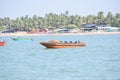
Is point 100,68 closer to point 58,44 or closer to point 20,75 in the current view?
point 20,75

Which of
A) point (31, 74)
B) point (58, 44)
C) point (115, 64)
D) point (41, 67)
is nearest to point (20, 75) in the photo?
point (31, 74)

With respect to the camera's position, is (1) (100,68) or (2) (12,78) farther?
(1) (100,68)

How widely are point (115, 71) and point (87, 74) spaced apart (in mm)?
3608

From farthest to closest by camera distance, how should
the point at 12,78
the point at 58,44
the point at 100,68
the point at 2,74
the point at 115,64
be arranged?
the point at 58,44, the point at 115,64, the point at 100,68, the point at 2,74, the point at 12,78

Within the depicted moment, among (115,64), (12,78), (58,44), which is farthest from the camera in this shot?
(58,44)

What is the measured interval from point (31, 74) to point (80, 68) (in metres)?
7.62

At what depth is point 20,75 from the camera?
48719 millimetres

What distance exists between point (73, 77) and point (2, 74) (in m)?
7.70

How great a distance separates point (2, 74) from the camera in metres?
49.8

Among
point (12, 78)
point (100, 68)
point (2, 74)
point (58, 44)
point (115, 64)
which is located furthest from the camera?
point (58, 44)

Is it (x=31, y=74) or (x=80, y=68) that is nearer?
(x=31, y=74)

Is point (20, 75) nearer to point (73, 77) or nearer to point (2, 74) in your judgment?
point (2, 74)

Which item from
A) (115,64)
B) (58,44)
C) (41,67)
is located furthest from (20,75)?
(58,44)

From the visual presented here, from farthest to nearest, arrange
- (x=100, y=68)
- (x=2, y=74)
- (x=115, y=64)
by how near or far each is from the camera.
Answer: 1. (x=115, y=64)
2. (x=100, y=68)
3. (x=2, y=74)
